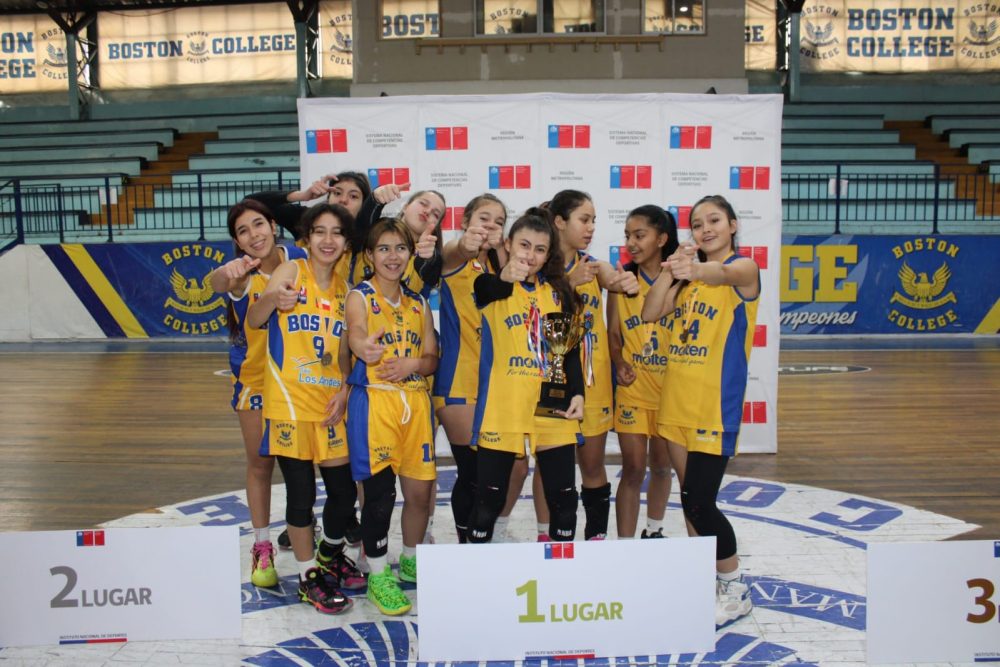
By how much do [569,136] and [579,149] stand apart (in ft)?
0.36

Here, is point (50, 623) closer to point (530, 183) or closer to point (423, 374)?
point (423, 374)

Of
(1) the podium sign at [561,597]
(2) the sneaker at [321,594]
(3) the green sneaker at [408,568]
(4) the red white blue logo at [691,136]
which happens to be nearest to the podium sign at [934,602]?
(1) the podium sign at [561,597]

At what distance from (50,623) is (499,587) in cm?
164

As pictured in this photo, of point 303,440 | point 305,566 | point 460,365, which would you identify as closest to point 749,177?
point 460,365

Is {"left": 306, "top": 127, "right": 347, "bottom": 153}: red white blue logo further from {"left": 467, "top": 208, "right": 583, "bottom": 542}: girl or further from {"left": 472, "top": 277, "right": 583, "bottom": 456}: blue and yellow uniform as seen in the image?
{"left": 472, "top": 277, "right": 583, "bottom": 456}: blue and yellow uniform

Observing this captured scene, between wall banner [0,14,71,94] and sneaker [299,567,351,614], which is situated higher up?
wall banner [0,14,71,94]

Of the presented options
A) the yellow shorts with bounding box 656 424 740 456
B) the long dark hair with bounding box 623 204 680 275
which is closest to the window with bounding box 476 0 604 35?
the long dark hair with bounding box 623 204 680 275

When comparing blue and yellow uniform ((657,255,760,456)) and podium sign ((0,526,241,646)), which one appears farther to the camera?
blue and yellow uniform ((657,255,760,456))

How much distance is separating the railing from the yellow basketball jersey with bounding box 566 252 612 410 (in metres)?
9.66

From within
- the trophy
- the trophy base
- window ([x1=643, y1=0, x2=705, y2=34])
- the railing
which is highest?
window ([x1=643, y1=0, x2=705, y2=34])

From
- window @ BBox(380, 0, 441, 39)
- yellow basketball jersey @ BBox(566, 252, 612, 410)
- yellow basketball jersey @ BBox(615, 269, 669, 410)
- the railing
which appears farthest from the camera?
window @ BBox(380, 0, 441, 39)

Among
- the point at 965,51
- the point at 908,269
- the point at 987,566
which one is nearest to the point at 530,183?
the point at 987,566

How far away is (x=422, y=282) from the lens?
394 cm

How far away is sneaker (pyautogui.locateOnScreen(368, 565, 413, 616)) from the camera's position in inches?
141
